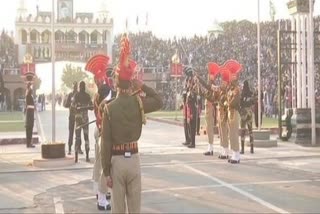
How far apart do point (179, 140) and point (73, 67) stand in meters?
80.3

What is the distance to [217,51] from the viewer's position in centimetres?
5566

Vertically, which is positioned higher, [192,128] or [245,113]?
[245,113]

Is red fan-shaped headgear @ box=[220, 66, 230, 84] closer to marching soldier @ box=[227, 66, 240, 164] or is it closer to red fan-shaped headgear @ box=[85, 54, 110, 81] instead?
marching soldier @ box=[227, 66, 240, 164]

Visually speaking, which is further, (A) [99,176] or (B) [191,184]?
(B) [191,184]

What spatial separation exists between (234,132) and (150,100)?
6.73 meters

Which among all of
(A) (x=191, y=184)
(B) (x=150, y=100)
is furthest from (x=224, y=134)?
(B) (x=150, y=100)

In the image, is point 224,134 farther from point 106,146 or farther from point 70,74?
point 70,74

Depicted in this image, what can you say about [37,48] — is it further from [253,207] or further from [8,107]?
[253,207]

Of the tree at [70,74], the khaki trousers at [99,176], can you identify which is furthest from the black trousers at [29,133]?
the tree at [70,74]

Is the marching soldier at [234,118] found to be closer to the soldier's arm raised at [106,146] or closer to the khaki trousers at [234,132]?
the khaki trousers at [234,132]

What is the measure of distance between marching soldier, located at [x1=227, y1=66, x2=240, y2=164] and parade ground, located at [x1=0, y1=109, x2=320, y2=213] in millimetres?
280

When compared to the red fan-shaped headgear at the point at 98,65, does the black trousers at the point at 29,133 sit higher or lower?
lower

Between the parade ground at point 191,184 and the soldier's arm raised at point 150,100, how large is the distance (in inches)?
87.5

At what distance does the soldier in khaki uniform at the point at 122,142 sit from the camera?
18.5 feet
